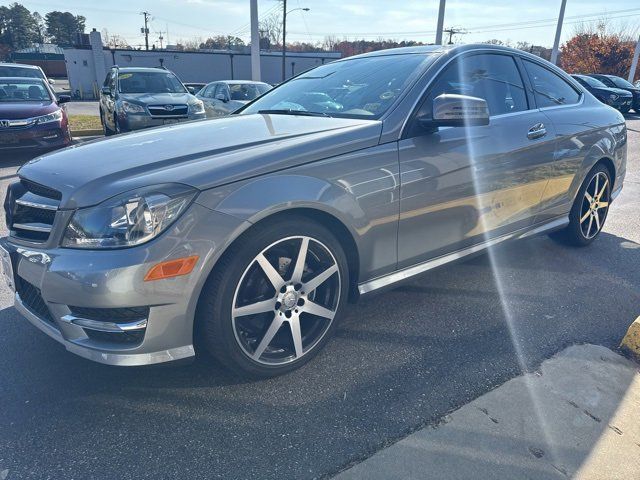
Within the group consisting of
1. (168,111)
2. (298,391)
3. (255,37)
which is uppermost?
(255,37)

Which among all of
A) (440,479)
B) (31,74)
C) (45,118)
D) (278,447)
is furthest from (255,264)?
(31,74)

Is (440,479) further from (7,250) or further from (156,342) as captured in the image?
(7,250)

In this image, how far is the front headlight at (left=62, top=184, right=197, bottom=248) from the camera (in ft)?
6.47

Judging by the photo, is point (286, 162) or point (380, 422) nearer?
point (380, 422)

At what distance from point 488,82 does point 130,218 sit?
261cm

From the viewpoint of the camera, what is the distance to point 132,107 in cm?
971

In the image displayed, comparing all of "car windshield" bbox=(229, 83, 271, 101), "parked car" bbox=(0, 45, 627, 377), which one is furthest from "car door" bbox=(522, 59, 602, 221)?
"car windshield" bbox=(229, 83, 271, 101)

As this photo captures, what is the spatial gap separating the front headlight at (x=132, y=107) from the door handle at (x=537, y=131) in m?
8.33

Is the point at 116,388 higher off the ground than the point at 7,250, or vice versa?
the point at 7,250

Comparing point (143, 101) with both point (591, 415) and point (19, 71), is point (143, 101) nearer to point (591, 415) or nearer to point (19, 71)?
point (19, 71)

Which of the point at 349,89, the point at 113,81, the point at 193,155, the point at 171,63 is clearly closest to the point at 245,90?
the point at 113,81

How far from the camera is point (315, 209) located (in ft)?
7.72

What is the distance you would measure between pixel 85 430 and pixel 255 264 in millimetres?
1023

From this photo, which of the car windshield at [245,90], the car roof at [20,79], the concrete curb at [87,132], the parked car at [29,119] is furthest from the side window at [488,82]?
the concrete curb at [87,132]
